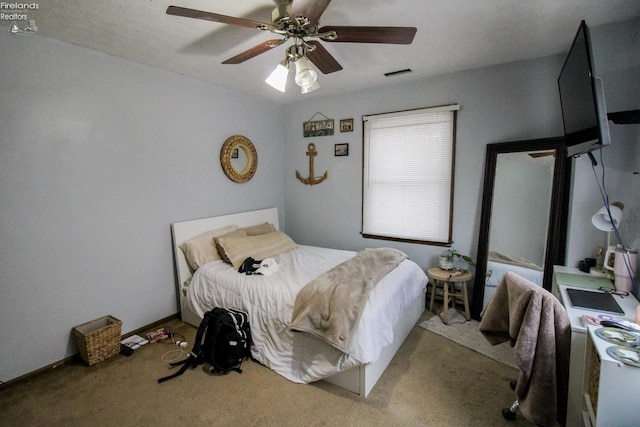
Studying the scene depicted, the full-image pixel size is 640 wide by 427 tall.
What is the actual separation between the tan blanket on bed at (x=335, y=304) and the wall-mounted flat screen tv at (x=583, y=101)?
155 centimetres

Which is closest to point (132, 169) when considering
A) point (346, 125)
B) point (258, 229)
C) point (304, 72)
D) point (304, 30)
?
point (258, 229)

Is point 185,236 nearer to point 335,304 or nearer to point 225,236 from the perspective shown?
point 225,236

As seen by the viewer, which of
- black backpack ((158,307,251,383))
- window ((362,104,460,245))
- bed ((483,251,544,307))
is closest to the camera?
black backpack ((158,307,251,383))

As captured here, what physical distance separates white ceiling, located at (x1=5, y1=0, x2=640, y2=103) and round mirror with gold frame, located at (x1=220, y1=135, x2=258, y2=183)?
2.68ft

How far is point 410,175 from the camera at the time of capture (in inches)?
134

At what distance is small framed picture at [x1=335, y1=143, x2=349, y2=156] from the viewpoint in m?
3.80

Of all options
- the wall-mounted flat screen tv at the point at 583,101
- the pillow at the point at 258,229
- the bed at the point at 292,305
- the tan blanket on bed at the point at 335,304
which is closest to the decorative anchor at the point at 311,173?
the pillow at the point at 258,229

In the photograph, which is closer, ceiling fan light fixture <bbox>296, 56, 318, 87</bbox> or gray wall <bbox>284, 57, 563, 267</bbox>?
ceiling fan light fixture <bbox>296, 56, 318, 87</bbox>

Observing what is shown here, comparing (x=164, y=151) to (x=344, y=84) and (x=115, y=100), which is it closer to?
(x=115, y=100)

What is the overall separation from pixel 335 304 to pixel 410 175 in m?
1.98

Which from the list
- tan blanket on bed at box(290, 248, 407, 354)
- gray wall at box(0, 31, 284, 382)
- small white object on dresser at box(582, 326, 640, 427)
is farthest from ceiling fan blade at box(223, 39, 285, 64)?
small white object on dresser at box(582, 326, 640, 427)

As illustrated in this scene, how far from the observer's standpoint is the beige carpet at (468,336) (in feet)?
7.92

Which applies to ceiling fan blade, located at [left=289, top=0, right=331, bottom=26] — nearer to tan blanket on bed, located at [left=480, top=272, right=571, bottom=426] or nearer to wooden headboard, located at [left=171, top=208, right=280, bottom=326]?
tan blanket on bed, located at [left=480, top=272, right=571, bottom=426]

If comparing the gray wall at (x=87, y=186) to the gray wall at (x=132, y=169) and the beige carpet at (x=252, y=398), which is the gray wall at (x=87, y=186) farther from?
the beige carpet at (x=252, y=398)
